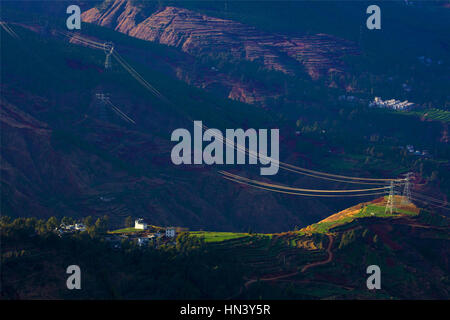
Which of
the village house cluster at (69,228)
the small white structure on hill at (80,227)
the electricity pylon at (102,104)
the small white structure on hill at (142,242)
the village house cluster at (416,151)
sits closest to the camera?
the village house cluster at (69,228)

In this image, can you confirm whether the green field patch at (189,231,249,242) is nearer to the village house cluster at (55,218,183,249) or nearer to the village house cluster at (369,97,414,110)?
the village house cluster at (55,218,183,249)

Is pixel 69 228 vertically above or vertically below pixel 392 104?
below

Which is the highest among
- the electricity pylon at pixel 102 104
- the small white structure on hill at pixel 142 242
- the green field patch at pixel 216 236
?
the electricity pylon at pixel 102 104

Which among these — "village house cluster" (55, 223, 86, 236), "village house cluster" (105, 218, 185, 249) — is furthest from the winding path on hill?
"village house cluster" (55, 223, 86, 236)

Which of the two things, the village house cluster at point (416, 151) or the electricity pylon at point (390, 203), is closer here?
the electricity pylon at point (390, 203)

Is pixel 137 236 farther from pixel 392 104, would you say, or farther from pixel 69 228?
pixel 392 104

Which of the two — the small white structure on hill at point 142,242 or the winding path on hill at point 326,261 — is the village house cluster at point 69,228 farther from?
the winding path on hill at point 326,261

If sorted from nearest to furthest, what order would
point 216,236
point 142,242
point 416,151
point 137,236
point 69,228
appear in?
point 142,242 → point 69,228 → point 137,236 → point 216,236 → point 416,151

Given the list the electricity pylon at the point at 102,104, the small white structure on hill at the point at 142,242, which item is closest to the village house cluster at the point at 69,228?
the small white structure on hill at the point at 142,242

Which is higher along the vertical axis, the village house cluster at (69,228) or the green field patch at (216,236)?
the village house cluster at (69,228)

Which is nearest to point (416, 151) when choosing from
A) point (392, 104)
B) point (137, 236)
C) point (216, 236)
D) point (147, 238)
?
point (392, 104)

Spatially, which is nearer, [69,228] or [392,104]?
[69,228]

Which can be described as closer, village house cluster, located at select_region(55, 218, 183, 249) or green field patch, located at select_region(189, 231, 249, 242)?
village house cluster, located at select_region(55, 218, 183, 249)
